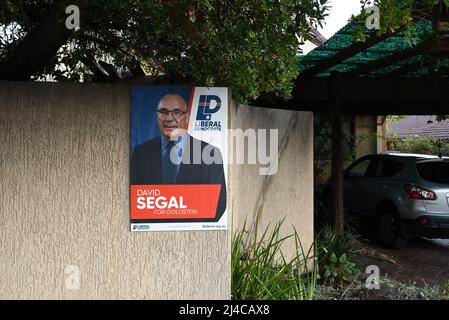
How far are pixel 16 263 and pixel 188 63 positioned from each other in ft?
7.44

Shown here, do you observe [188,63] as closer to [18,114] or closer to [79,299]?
[18,114]

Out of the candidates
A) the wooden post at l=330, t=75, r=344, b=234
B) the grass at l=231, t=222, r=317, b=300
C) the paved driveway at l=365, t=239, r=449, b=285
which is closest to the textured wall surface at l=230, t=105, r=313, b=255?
the grass at l=231, t=222, r=317, b=300

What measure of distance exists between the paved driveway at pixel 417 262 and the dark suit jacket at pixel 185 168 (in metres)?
3.84

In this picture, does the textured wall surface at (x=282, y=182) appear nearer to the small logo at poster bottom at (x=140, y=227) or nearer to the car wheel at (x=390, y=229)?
the small logo at poster bottom at (x=140, y=227)

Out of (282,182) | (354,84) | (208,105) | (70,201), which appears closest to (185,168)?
(208,105)

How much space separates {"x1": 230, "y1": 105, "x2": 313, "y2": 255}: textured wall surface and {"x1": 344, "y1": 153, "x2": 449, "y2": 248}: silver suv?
282 centimetres

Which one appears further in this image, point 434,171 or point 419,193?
point 434,171

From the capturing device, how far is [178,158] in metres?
4.71

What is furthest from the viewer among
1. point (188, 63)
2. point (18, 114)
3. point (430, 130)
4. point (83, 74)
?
point (430, 130)

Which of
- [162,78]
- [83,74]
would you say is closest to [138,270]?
[162,78]

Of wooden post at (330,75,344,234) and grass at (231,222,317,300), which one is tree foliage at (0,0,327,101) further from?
wooden post at (330,75,344,234)

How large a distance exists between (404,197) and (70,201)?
624cm

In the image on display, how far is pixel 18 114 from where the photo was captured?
453cm

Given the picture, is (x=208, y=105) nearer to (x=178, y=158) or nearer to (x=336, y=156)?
(x=178, y=158)
